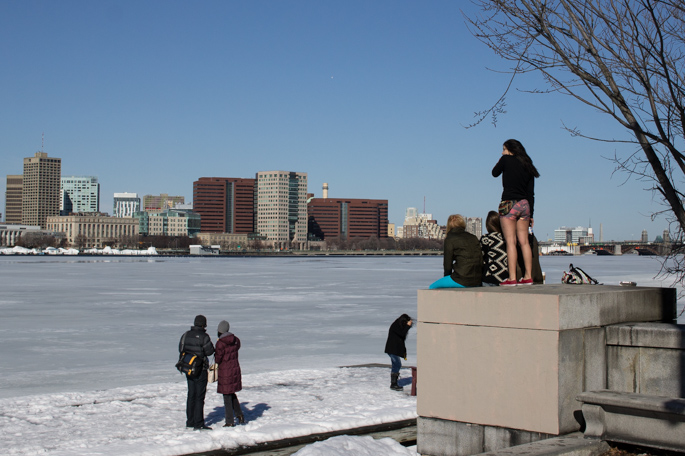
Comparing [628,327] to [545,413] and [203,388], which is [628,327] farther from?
[203,388]

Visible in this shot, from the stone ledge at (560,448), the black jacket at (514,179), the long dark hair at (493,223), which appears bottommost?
the stone ledge at (560,448)

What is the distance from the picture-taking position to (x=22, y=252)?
7190 inches

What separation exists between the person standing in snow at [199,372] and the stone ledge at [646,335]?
5193mm

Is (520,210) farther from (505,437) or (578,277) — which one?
(578,277)

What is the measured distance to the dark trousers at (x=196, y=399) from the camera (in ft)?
30.7

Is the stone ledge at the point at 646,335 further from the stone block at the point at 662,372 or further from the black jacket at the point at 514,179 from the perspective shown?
the black jacket at the point at 514,179

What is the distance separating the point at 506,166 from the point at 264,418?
543 centimetres

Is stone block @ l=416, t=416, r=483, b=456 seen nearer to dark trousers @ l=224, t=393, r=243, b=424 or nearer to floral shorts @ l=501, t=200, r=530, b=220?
floral shorts @ l=501, t=200, r=530, b=220

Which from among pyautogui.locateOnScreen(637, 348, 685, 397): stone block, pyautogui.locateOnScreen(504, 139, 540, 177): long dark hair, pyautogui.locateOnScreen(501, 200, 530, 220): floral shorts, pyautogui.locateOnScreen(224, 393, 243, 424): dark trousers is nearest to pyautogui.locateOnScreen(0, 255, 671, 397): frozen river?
pyautogui.locateOnScreen(224, 393, 243, 424): dark trousers

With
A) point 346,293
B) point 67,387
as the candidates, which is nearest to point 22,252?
point 346,293

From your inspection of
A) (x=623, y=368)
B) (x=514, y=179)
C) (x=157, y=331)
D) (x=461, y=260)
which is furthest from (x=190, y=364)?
(x=157, y=331)

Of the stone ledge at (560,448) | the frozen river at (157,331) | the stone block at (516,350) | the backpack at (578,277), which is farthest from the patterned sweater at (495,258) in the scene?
the frozen river at (157,331)

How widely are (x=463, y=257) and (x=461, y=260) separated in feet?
0.14

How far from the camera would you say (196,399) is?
945cm
